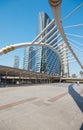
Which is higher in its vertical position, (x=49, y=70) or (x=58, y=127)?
(x=49, y=70)

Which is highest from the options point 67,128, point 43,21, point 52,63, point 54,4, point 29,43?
point 43,21

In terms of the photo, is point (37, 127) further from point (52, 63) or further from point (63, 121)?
point (52, 63)

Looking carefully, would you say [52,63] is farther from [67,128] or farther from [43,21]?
[67,128]

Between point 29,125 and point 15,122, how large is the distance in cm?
76

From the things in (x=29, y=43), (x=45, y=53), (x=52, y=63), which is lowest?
(x=29, y=43)

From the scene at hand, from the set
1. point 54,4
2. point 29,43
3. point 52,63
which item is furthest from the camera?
point 52,63

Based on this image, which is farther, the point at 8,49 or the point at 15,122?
the point at 8,49

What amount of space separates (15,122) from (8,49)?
17.9ft

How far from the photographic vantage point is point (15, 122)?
659 cm

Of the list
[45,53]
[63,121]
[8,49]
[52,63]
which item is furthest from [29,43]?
[52,63]

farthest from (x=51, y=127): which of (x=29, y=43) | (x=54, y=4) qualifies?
(x=29, y=43)

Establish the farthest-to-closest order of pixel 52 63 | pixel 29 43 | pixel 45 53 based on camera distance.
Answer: pixel 52 63, pixel 45 53, pixel 29 43

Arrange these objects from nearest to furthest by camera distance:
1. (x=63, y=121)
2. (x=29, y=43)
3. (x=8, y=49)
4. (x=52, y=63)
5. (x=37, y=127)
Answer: (x=37, y=127) < (x=63, y=121) < (x=8, y=49) < (x=29, y=43) < (x=52, y=63)

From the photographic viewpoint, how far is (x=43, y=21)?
15025 cm
